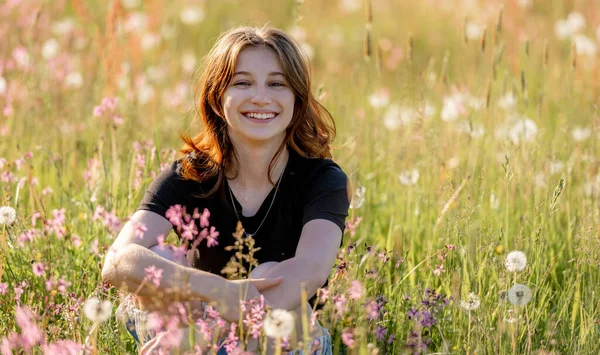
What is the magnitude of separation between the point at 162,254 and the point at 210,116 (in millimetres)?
778

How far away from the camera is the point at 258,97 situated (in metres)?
2.78

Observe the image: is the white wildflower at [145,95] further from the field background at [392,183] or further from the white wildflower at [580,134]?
the white wildflower at [580,134]

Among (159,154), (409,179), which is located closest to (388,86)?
(409,179)

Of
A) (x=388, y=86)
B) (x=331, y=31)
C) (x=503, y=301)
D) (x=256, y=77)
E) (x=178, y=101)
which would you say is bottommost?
(x=503, y=301)

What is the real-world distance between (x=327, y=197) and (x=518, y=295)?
645 millimetres

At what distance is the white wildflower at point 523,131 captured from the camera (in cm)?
373

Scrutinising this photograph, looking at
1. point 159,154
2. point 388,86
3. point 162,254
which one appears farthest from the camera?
point 388,86

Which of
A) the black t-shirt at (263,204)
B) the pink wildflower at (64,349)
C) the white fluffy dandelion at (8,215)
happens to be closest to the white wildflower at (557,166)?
the black t-shirt at (263,204)

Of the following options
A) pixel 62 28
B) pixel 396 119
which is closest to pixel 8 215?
pixel 396 119

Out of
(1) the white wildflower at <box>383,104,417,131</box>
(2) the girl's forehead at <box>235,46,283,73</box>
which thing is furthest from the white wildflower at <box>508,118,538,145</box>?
(2) the girl's forehead at <box>235,46,283,73</box>

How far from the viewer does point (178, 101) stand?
4828 millimetres

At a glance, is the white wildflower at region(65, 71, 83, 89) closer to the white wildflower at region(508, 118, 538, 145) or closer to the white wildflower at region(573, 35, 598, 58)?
the white wildflower at region(508, 118, 538, 145)

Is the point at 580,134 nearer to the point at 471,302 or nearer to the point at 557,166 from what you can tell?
the point at 557,166

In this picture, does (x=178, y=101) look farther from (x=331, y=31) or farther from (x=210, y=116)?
(x=331, y=31)
